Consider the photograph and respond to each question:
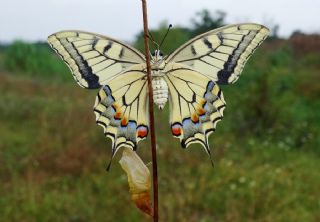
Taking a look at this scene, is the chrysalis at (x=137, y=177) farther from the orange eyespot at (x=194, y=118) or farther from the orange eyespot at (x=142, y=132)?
the orange eyespot at (x=194, y=118)

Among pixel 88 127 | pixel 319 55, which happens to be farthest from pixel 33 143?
pixel 319 55

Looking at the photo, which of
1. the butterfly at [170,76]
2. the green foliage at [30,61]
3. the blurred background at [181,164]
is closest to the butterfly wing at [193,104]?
the butterfly at [170,76]

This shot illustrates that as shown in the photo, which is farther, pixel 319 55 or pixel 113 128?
pixel 319 55

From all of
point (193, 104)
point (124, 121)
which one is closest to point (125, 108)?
point (124, 121)

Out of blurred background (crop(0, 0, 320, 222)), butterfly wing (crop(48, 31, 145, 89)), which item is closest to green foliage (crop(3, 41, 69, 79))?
blurred background (crop(0, 0, 320, 222))

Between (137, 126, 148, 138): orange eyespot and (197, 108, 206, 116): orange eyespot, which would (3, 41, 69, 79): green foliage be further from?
(137, 126, 148, 138): orange eyespot

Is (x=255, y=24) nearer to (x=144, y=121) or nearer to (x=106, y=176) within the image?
(x=144, y=121)
